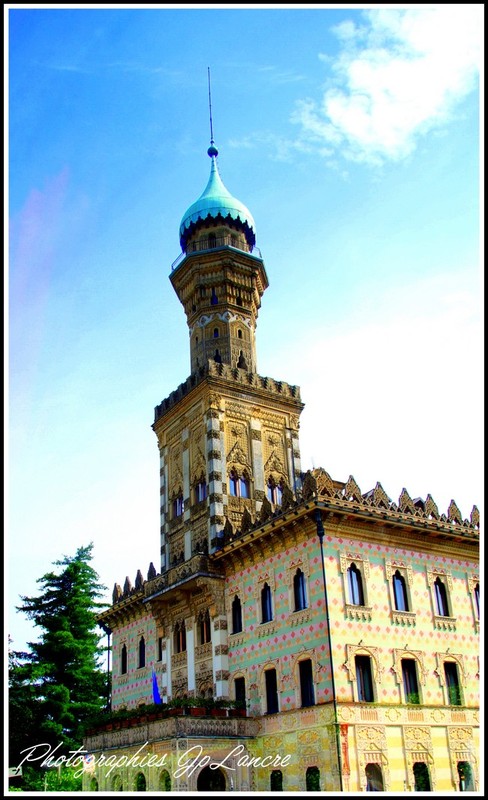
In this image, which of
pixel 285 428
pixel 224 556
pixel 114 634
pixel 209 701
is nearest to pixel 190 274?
pixel 285 428

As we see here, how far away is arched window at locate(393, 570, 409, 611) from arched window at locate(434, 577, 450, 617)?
199 centimetres

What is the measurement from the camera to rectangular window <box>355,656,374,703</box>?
30141mm

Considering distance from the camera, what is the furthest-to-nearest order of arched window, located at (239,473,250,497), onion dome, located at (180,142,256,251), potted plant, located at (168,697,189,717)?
onion dome, located at (180,142,256,251), arched window, located at (239,473,250,497), potted plant, located at (168,697,189,717)

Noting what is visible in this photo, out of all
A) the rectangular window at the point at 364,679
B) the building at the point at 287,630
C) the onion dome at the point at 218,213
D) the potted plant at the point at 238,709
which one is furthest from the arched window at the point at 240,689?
the onion dome at the point at 218,213

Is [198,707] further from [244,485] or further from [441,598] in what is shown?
[244,485]

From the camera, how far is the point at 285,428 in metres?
44.5

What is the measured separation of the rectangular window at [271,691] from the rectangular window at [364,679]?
3.97 meters

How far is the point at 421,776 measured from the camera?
1184 inches

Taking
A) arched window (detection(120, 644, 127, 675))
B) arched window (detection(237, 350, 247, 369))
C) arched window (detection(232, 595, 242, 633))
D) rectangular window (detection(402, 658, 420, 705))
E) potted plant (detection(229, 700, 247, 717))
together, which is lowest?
potted plant (detection(229, 700, 247, 717))

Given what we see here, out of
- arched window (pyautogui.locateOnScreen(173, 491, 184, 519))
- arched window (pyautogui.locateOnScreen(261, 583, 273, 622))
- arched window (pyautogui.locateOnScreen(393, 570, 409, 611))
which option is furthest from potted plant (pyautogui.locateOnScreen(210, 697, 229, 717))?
arched window (pyautogui.locateOnScreen(173, 491, 184, 519))

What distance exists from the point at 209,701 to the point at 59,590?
25645mm

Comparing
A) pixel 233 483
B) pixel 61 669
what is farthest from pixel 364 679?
pixel 61 669

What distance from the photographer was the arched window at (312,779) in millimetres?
28844

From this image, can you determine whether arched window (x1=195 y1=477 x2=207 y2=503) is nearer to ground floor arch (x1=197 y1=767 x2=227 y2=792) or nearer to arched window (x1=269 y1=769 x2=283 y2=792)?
ground floor arch (x1=197 y1=767 x2=227 y2=792)
